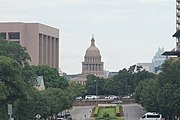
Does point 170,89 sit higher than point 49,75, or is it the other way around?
point 49,75

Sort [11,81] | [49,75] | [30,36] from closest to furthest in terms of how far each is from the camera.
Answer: [11,81]
[49,75]
[30,36]

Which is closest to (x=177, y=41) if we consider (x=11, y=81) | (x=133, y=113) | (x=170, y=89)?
(x=133, y=113)

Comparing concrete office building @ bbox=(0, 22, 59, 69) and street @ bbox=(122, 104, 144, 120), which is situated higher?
concrete office building @ bbox=(0, 22, 59, 69)

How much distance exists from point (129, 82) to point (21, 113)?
12377 cm

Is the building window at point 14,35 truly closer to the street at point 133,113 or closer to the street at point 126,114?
the street at point 126,114

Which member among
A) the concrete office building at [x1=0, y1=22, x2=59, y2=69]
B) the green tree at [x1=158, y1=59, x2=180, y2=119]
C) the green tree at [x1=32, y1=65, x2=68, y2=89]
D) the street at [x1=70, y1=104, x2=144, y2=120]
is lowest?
the street at [x1=70, y1=104, x2=144, y2=120]

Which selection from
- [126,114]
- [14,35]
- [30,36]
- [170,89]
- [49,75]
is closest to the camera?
[170,89]

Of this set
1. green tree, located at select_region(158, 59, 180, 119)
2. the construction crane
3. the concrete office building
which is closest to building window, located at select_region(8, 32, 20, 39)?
the concrete office building

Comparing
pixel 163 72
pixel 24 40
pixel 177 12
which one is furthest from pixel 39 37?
pixel 163 72

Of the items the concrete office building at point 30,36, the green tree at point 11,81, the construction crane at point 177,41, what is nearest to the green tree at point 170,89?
the green tree at point 11,81

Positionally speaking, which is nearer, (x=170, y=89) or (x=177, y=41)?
(x=170, y=89)

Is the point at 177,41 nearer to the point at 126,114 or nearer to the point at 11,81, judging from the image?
the point at 126,114

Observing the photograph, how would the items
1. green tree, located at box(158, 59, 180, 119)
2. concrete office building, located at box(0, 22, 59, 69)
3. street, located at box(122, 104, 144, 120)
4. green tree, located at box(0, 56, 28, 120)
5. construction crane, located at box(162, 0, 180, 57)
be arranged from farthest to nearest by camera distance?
concrete office building, located at box(0, 22, 59, 69) → construction crane, located at box(162, 0, 180, 57) → street, located at box(122, 104, 144, 120) → green tree, located at box(158, 59, 180, 119) → green tree, located at box(0, 56, 28, 120)

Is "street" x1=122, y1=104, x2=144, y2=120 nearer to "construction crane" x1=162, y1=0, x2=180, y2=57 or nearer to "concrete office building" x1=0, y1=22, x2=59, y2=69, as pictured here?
"construction crane" x1=162, y1=0, x2=180, y2=57
